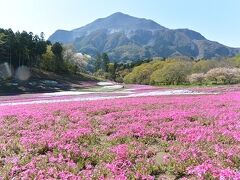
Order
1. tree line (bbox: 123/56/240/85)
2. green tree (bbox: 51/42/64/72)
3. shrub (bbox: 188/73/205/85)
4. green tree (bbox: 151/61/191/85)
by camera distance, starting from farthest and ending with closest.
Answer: green tree (bbox: 51/42/64/72), green tree (bbox: 151/61/191/85), shrub (bbox: 188/73/205/85), tree line (bbox: 123/56/240/85)

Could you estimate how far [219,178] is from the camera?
9719 mm

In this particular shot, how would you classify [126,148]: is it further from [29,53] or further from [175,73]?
[29,53]

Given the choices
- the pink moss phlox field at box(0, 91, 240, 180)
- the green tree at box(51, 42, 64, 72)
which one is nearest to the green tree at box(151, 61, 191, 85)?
the green tree at box(51, 42, 64, 72)

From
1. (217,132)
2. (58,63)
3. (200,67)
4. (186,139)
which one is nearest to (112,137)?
(186,139)

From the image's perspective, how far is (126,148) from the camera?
44.3 feet

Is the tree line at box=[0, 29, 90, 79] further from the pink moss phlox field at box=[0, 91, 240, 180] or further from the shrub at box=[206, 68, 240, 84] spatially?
the pink moss phlox field at box=[0, 91, 240, 180]

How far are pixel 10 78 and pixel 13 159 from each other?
93730 mm

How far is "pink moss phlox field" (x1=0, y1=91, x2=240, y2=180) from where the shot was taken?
11.1 meters

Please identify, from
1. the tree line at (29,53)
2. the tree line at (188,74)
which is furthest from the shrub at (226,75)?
the tree line at (29,53)

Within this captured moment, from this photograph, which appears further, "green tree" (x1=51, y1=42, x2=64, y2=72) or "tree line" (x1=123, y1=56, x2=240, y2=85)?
"green tree" (x1=51, y1=42, x2=64, y2=72)

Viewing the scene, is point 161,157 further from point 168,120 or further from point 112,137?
point 168,120

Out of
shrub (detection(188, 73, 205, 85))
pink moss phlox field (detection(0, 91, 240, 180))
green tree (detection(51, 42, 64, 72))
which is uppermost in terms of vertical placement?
green tree (detection(51, 42, 64, 72))

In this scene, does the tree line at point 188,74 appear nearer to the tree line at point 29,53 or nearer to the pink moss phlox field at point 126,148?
the tree line at point 29,53

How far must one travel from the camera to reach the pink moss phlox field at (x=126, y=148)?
11.1m
